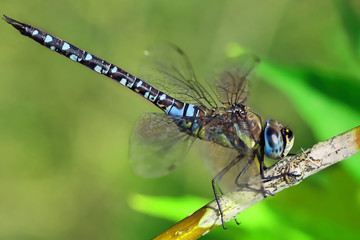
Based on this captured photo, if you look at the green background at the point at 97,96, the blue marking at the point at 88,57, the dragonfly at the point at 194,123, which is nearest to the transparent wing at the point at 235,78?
the dragonfly at the point at 194,123

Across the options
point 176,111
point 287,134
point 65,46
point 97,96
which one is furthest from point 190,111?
point 97,96

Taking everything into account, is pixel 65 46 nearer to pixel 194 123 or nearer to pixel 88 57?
pixel 88 57

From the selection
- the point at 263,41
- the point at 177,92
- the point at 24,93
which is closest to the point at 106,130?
the point at 24,93

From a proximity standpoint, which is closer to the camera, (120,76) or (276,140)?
(276,140)

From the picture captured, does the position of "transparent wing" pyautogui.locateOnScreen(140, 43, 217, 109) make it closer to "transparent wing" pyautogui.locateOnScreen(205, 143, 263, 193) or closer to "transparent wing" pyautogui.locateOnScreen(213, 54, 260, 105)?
"transparent wing" pyautogui.locateOnScreen(213, 54, 260, 105)

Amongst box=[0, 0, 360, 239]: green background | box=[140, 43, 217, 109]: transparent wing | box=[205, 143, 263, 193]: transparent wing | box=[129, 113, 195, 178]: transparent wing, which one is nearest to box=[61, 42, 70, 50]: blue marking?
box=[140, 43, 217, 109]: transparent wing

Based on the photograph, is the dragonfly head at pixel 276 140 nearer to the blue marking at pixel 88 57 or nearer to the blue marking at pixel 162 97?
the blue marking at pixel 162 97

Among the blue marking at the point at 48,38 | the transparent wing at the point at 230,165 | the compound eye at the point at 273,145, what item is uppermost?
the blue marking at the point at 48,38

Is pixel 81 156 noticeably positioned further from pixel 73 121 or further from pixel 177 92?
pixel 177 92
